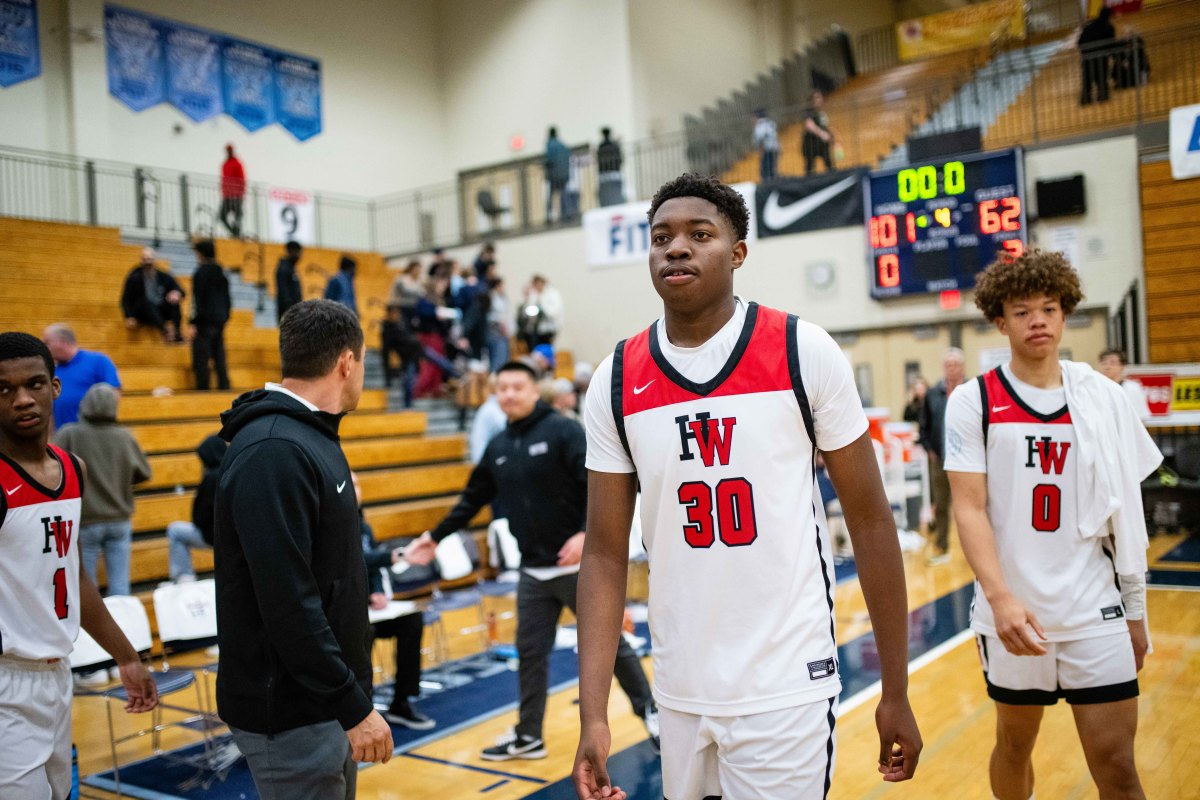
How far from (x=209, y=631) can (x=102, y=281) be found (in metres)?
9.21

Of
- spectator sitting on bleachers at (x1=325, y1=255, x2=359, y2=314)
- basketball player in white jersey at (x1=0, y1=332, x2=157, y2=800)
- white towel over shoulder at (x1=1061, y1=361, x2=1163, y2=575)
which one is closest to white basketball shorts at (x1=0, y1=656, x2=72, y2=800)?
basketball player in white jersey at (x1=0, y1=332, x2=157, y2=800)

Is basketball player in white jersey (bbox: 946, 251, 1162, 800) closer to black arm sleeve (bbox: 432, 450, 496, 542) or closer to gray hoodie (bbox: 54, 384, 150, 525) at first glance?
black arm sleeve (bbox: 432, 450, 496, 542)

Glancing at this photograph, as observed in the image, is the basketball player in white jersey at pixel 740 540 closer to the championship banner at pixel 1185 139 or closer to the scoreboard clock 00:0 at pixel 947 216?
the scoreboard clock 00:0 at pixel 947 216

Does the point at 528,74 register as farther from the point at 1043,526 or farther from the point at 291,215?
the point at 1043,526

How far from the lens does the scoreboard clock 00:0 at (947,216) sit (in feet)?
41.0

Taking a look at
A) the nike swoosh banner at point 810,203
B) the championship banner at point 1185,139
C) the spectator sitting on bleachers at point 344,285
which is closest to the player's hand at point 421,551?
the spectator sitting on bleachers at point 344,285

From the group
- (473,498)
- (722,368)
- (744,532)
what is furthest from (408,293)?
(744,532)

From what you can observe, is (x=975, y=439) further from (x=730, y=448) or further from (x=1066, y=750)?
(x=1066, y=750)

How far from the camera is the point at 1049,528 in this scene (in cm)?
330

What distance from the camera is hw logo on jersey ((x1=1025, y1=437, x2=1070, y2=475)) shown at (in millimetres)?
3312

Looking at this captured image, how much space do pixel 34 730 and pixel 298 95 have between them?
18389 mm

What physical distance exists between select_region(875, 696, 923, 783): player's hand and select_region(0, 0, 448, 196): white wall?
1688 centimetres

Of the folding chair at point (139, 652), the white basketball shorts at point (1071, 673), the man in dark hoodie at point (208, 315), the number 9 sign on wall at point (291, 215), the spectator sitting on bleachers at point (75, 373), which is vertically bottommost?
the folding chair at point (139, 652)

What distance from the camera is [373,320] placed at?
16734mm
